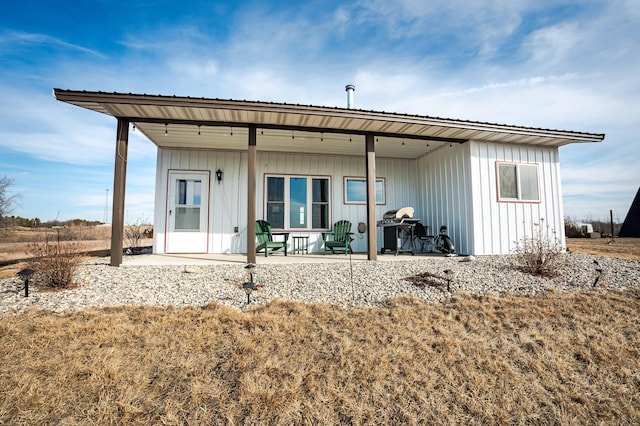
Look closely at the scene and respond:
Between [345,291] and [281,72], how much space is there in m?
6.33

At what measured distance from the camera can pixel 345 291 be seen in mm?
3920

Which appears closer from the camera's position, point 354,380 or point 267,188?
point 354,380

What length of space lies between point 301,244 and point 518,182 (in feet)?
17.6

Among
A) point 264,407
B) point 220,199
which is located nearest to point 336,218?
point 220,199

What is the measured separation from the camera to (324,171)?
8.21m

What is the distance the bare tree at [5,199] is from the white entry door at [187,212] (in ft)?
22.6

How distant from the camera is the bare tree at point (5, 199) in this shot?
9.77 m

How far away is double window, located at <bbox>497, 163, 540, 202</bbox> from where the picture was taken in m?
6.91

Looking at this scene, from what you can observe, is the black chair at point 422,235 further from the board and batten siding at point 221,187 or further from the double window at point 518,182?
the board and batten siding at point 221,187

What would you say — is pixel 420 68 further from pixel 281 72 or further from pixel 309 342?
pixel 309 342

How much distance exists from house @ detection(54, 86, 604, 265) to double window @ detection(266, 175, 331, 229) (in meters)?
0.03

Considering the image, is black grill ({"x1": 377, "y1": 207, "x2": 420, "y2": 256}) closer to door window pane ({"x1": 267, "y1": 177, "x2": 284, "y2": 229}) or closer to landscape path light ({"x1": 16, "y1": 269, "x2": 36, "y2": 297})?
door window pane ({"x1": 267, "y1": 177, "x2": 284, "y2": 229})

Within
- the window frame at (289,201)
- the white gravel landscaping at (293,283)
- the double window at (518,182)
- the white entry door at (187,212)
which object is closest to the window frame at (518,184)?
the double window at (518,182)

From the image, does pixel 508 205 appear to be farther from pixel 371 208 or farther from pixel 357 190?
pixel 357 190
